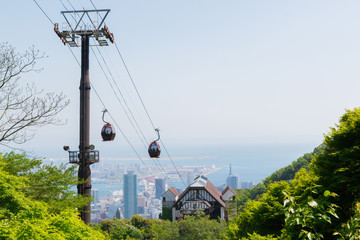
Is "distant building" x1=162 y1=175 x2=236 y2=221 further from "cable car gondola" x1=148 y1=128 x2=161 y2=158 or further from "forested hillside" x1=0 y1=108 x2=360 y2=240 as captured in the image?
"forested hillside" x1=0 y1=108 x2=360 y2=240

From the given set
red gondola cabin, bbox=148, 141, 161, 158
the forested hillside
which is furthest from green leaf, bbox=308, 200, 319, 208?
red gondola cabin, bbox=148, 141, 161, 158

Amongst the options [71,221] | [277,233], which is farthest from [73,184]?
[277,233]

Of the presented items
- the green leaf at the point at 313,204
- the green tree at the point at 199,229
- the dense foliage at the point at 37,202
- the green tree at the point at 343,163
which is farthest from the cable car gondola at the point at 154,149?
the green tree at the point at 199,229

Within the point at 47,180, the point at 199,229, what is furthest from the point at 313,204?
the point at 199,229

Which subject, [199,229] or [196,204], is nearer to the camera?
[199,229]

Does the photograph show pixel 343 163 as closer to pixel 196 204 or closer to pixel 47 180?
pixel 47 180

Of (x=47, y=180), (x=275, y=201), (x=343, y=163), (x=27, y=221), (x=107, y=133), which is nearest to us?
(x=27, y=221)

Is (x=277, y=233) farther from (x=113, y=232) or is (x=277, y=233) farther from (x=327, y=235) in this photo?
(x=113, y=232)

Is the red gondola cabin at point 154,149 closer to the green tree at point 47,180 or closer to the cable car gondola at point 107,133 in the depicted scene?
the cable car gondola at point 107,133

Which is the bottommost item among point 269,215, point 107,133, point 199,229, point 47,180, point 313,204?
point 199,229

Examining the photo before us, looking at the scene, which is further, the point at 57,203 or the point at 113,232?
the point at 113,232

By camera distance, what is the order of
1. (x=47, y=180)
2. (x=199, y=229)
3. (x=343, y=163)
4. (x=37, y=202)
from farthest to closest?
(x=199, y=229) → (x=47, y=180) → (x=37, y=202) → (x=343, y=163)
